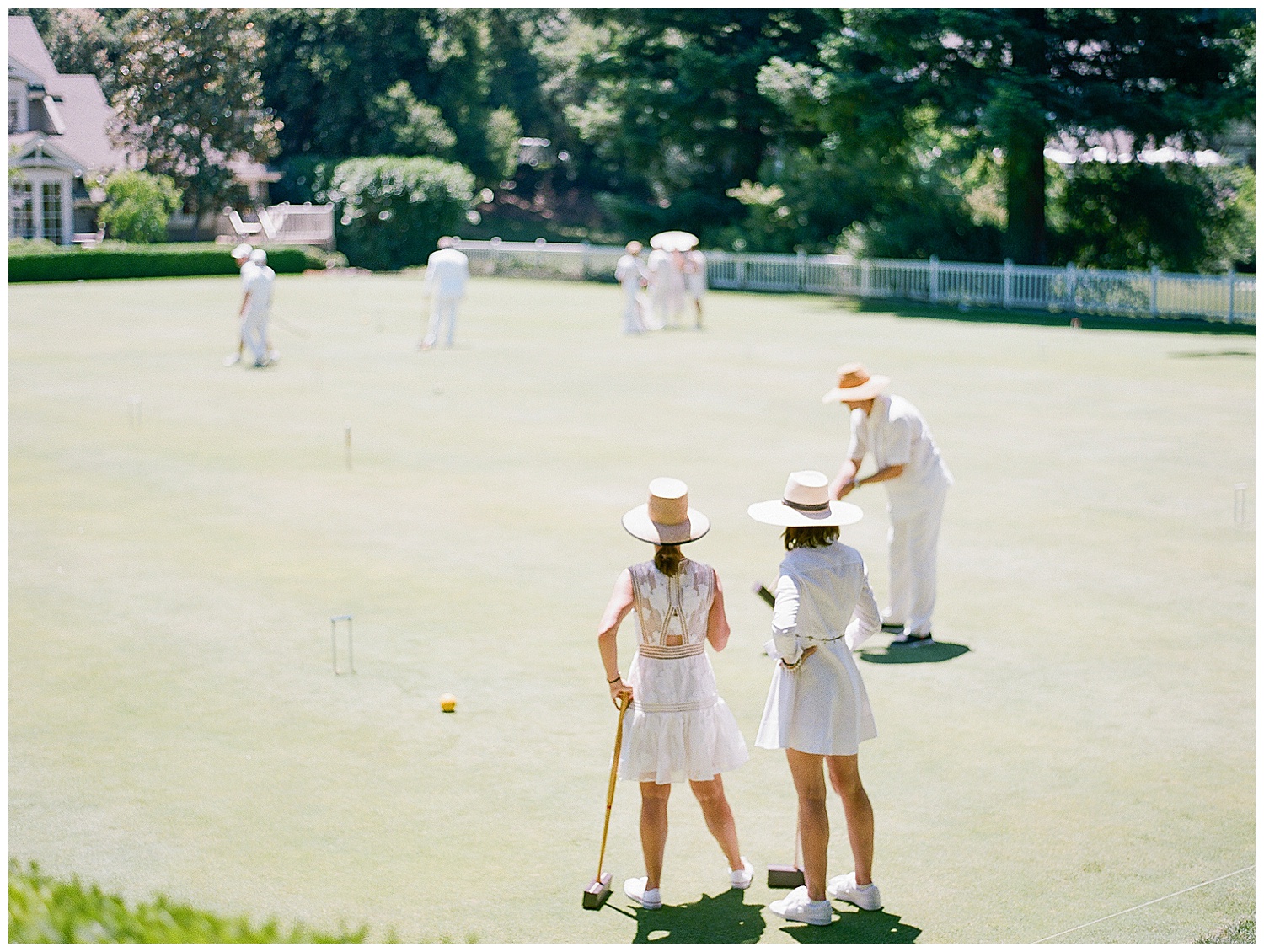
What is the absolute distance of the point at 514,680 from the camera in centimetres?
886

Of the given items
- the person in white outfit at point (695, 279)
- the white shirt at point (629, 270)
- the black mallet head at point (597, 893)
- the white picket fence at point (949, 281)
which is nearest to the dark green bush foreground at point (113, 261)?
the white picket fence at point (949, 281)

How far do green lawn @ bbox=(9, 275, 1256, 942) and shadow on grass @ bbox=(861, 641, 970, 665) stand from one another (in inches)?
4.3

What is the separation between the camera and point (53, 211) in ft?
86.0

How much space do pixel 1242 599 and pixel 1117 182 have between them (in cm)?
3097

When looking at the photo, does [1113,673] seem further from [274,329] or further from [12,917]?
[274,329]

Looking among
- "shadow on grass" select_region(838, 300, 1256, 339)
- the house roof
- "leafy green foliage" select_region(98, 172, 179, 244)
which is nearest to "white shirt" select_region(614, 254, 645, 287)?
"leafy green foliage" select_region(98, 172, 179, 244)

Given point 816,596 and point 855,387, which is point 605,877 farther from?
point 855,387

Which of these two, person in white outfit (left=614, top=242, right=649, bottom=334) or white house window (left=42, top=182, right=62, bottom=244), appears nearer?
white house window (left=42, top=182, right=62, bottom=244)

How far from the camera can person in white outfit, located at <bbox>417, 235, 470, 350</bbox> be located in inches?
976

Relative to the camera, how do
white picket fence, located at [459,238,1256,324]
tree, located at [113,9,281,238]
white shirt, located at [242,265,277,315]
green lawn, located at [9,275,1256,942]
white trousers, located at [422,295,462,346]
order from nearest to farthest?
green lawn, located at [9,275,1256,942] → tree, located at [113,9,281,238] → white shirt, located at [242,265,277,315] → white trousers, located at [422,295,462,346] → white picket fence, located at [459,238,1256,324]

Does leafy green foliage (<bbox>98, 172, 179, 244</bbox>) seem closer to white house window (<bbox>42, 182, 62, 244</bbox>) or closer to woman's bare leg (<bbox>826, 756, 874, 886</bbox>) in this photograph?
white house window (<bbox>42, 182, 62, 244</bbox>)

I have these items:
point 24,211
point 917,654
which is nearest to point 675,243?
point 24,211

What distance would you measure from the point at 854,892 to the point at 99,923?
10.8ft

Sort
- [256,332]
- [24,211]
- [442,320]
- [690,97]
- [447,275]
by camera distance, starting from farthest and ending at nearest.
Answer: [690,97] < [24,211] < [442,320] < [447,275] < [256,332]
